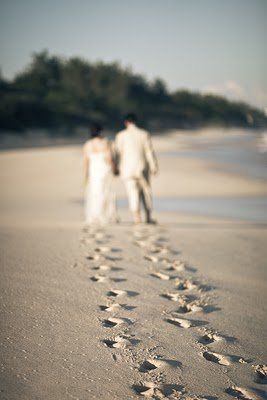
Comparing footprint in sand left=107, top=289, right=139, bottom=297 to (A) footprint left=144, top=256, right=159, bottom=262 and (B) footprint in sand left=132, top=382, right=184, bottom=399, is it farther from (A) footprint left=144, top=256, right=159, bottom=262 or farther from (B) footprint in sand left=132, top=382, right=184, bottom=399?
(B) footprint in sand left=132, top=382, right=184, bottom=399

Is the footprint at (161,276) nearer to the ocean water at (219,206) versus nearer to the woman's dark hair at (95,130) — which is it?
the woman's dark hair at (95,130)

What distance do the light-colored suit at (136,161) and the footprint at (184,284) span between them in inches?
131

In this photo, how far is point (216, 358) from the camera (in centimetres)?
261

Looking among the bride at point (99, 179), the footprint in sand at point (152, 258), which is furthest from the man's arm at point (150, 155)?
A: the footprint in sand at point (152, 258)

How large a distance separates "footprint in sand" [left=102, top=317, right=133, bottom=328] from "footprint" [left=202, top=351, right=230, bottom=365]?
605 mm

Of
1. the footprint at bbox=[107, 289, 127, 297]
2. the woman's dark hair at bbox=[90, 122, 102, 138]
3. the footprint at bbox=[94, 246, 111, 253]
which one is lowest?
the footprint at bbox=[107, 289, 127, 297]

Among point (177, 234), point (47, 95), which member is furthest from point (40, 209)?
point (47, 95)

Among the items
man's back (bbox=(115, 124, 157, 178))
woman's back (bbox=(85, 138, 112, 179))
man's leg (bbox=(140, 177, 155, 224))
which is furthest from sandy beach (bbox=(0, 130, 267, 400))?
woman's back (bbox=(85, 138, 112, 179))

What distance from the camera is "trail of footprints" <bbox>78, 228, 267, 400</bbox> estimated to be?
7.46 feet

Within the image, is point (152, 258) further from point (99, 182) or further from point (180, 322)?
point (99, 182)

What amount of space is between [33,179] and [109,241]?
29.6 ft

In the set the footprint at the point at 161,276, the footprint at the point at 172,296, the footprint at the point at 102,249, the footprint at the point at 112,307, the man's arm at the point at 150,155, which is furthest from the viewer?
the man's arm at the point at 150,155

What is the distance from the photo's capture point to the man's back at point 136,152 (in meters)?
7.22

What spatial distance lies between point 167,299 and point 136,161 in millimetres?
3984
